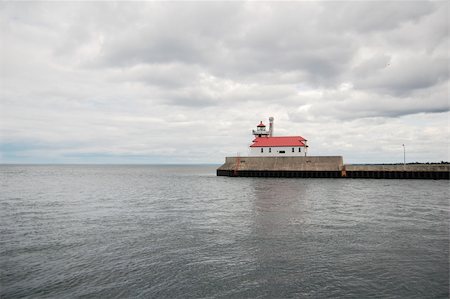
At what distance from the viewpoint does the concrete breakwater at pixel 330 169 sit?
55.2 m

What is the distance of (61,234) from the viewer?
16.7m

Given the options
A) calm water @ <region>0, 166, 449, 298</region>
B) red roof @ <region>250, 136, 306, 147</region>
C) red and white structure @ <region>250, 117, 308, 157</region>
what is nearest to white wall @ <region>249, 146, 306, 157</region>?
red and white structure @ <region>250, 117, 308, 157</region>

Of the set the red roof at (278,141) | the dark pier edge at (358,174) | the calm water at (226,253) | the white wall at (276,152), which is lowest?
the calm water at (226,253)

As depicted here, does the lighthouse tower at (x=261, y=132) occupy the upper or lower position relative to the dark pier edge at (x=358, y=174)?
upper

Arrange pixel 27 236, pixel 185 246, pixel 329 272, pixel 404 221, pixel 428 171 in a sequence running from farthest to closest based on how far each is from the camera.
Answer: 1. pixel 428 171
2. pixel 404 221
3. pixel 27 236
4. pixel 185 246
5. pixel 329 272

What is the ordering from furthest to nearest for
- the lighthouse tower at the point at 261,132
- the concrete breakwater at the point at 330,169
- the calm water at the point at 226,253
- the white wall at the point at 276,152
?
1. the lighthouse tower at the point at 261,132
2. the white wall at the point at 276,152
3. the concrete breakwater at the point at 330,169
4. the calm water at the point at 226,253

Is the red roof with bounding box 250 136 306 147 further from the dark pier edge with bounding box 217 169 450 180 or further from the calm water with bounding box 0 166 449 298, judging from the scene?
the calm water with bounding box 0 166 449 298

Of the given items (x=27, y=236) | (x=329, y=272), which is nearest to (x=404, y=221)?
(x=329, y=272)

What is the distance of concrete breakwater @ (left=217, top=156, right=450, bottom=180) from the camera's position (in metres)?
55.2

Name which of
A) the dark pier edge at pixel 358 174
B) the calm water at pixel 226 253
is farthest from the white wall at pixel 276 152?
the calm water at pixel 226 253

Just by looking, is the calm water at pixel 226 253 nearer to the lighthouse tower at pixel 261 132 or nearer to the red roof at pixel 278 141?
the red roof at pixel 278 141

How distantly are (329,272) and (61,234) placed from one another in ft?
43.3

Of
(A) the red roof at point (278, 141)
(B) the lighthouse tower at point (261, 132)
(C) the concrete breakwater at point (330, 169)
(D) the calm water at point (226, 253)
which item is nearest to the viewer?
(D) the calm water at point (226, 253)

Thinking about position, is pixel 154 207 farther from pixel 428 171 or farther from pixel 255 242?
pixel 428 171
